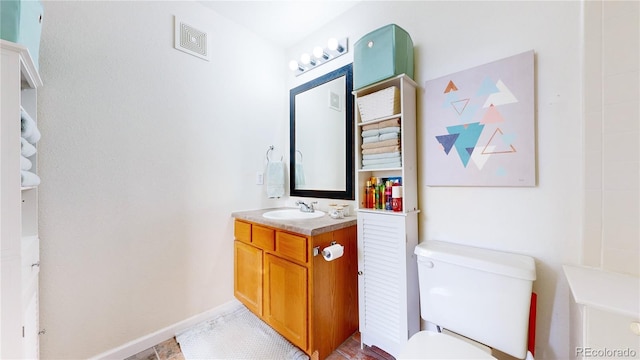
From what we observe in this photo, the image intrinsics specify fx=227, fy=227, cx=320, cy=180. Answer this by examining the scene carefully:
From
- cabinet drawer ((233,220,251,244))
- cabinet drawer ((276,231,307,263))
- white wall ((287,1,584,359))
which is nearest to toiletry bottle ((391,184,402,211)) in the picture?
white wall ((287,1,584,359))

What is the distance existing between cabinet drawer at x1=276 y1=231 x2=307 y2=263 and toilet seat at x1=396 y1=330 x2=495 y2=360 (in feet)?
2.13

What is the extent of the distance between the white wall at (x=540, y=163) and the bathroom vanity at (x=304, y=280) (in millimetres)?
640

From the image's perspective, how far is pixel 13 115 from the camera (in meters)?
0.75

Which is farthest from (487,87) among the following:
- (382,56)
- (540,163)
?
(382,56)

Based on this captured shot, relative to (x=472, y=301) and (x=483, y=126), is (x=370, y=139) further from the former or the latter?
(x=472, y=301)

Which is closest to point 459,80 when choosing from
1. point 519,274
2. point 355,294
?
point 519,274

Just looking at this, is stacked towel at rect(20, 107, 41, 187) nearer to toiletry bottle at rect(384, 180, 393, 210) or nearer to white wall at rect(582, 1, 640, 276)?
toiletry bottle at rect(384, 180, 393, 210)

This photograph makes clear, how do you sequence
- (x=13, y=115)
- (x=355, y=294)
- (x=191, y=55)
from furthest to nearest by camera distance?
(x=191, y=55) < (x=355, y=294) < (x=13, y=115)

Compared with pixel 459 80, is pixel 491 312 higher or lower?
lower

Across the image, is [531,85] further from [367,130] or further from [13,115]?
[13,115]

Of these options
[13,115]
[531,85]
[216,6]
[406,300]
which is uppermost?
[216,6]

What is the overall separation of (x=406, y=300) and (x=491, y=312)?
399mm

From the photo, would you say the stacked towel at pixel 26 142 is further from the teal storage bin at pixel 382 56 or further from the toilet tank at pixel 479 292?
the toilet tank at pixel 479 292

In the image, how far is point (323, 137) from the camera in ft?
6.57
